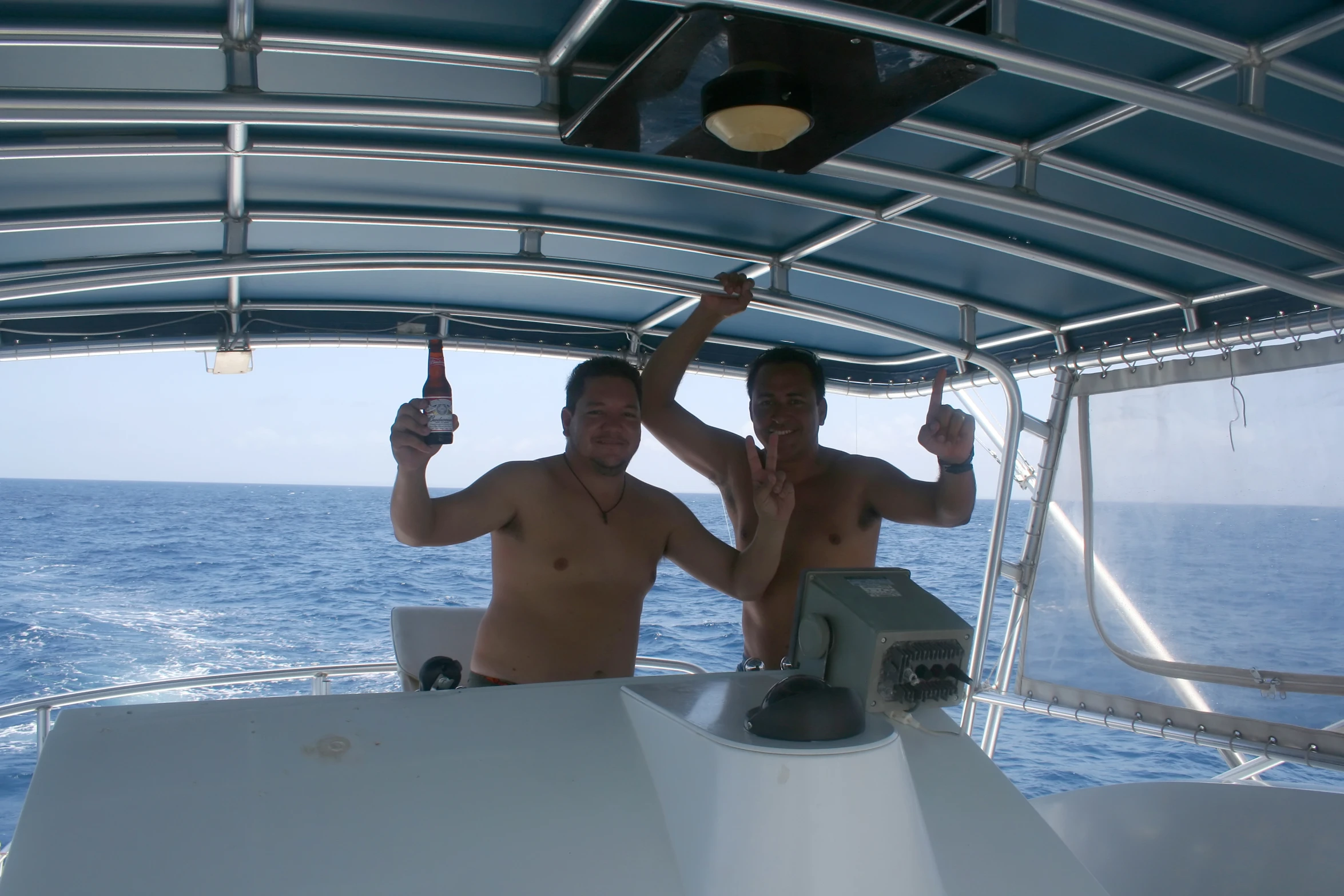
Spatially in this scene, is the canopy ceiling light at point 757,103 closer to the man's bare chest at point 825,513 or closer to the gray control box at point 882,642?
the gray control box at point 882,642

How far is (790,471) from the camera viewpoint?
3012 millimetres

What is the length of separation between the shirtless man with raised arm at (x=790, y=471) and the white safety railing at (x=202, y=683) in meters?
0.50

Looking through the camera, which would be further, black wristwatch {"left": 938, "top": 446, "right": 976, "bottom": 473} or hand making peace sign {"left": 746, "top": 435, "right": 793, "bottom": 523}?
black wristwatch {"left": 938, "top": 446, "right": 976, "bottom": 473}

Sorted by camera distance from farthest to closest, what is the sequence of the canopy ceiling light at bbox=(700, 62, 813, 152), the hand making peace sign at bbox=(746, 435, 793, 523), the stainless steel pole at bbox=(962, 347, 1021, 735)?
1. the stainless steel pole at bbox=(962, 347, 1021, 735)
2. the hand making peace sign at bbox=(746, 435, 793, 523)
3. the canopy ceiling light at bbox=(700, 62, 813, 152)

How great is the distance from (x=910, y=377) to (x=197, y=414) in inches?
1683

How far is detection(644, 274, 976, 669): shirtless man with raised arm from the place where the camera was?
2861mm

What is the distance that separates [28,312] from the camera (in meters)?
3.27

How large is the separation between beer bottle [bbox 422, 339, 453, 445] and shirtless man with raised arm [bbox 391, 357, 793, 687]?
14.5 inches

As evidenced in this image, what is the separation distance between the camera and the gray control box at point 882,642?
1.57 metres

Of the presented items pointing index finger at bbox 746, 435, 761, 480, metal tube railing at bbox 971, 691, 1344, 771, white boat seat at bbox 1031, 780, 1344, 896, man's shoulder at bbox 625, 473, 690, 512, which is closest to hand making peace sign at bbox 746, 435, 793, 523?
pointing index finger at bbox 746, 435, 761, 480

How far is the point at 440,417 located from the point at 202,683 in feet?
8.28

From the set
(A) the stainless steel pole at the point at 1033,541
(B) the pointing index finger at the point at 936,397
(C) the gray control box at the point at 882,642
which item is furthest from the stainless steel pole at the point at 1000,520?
(C) the gray control box at the point at 882,642

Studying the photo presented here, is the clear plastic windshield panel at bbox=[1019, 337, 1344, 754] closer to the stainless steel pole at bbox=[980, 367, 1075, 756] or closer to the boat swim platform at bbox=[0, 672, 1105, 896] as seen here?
the stainless steel pole at bbox=[980, 367, 1075, 756]

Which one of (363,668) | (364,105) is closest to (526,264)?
(364,105)
